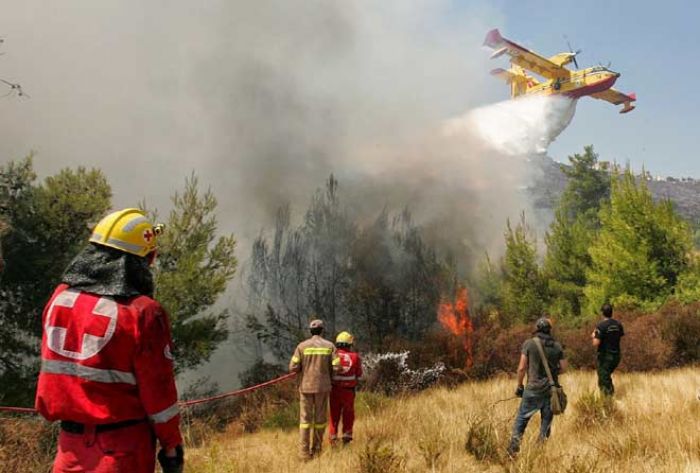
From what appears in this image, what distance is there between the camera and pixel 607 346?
7379mm

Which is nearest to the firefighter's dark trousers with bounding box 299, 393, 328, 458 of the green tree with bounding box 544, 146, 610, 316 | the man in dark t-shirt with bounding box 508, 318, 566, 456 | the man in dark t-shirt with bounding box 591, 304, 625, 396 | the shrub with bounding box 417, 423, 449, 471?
the shrub with bounding box 417, 423, 449, 471

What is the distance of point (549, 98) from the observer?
27266mm

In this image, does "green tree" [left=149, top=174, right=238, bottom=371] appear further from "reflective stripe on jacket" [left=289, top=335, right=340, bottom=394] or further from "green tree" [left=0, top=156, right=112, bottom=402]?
"reflective stripe on jacket" [left=289, top=335, right=340, bottom=394]

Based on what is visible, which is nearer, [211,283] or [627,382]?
[627,382]

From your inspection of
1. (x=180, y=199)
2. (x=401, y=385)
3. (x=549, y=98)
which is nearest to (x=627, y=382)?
(x=401, y=385)

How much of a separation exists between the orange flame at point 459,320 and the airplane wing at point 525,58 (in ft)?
37.7

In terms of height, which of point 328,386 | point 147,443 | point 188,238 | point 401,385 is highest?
point 188,238

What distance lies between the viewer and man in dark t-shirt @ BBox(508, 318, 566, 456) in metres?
5.13

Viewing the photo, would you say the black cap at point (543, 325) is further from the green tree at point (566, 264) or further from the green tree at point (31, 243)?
the green tree at point (566, 264)

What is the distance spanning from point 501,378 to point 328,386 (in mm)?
6953

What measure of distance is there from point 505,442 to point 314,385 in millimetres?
2169

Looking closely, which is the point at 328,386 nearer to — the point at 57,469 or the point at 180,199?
the point at 57,469

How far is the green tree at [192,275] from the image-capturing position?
12742 millimetres

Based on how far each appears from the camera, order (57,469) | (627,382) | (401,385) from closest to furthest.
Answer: (57,469)
(627,382)
(401,385)
